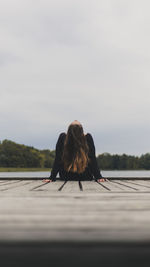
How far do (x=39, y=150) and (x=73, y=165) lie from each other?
89996 mm

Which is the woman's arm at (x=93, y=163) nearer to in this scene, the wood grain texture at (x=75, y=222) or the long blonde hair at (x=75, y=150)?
the long blonde hair at (x=75, y=150)

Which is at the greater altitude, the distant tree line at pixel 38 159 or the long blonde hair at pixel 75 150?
the distant tree line at pixel 38 159

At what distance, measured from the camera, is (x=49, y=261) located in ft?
3.87

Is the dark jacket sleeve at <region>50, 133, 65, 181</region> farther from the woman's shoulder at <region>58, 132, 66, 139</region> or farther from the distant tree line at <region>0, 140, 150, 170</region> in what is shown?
the distant tree line at <region>0, 140, 150, 170</region>

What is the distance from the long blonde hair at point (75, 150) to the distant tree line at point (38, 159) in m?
78.7

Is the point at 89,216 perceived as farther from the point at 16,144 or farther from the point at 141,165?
the point at 141,165

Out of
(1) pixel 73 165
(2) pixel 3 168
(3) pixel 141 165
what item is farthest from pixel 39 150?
(1) pixel 73 165

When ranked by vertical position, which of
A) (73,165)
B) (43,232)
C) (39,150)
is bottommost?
(43,232)

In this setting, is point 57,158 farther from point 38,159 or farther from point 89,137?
point 38,159

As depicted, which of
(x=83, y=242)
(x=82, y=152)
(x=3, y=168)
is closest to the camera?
(x=83, y=242)

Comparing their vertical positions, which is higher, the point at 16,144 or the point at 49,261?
the point at 16,144

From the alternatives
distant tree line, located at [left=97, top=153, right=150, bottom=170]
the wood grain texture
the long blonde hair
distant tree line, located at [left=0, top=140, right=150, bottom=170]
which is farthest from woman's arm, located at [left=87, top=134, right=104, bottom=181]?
distant tree line, located at [left=97, top=153, right=150, bottom=170]

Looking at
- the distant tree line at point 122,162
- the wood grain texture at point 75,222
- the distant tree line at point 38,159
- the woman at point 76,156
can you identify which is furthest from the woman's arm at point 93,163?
the distant tree line at point 122,162

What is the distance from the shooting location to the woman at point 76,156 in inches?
206
